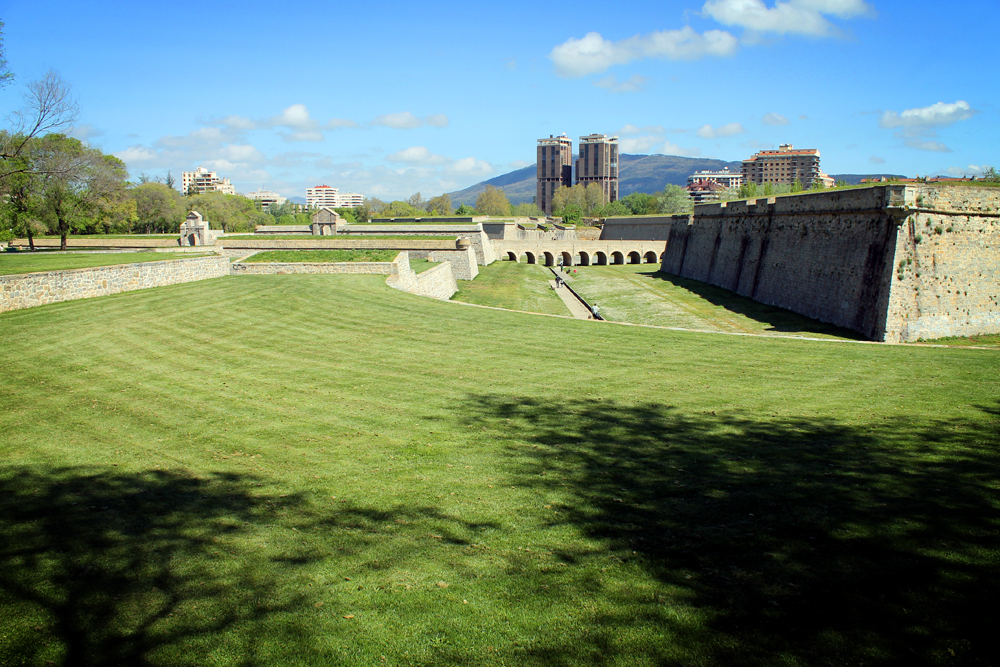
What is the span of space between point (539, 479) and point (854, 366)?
9.86m

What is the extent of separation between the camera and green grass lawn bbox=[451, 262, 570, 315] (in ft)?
113

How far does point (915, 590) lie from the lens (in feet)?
13.4

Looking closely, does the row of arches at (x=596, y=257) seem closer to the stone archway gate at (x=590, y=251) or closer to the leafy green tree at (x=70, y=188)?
the stone archway gate at (x=590, y=251)

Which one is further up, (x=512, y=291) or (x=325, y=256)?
(x=325, y=256)

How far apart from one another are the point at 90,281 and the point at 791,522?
2001 cm

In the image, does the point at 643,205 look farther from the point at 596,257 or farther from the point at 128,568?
the point at 128,568

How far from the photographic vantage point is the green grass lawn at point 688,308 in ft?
82.4

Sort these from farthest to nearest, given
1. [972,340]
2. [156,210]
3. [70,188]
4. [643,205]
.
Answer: [643,205] → [156,210] → [70,188] → [972,340]

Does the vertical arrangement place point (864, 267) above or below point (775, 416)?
above

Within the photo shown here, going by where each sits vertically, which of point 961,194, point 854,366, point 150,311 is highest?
point 961,194

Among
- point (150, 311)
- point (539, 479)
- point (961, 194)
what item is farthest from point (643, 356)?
point (961, 194)

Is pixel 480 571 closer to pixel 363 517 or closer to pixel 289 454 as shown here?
pixel 363 517

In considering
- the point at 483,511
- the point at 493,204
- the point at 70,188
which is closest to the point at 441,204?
the point at 493,204

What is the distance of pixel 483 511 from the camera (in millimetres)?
5887
